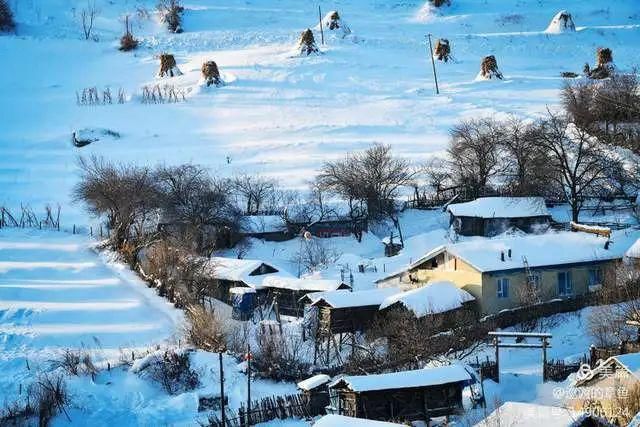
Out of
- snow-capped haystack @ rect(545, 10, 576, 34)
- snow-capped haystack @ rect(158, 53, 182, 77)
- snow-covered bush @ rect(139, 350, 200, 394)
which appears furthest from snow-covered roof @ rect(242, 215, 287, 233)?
snow-capped haystack @ rect(545, 10, 576, 34)

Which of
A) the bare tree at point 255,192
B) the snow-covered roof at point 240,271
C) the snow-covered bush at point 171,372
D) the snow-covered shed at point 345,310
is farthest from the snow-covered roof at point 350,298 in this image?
the bare tree at point 255,192

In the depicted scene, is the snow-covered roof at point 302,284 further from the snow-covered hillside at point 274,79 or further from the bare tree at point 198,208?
the snow-covered hillside at point 274,79

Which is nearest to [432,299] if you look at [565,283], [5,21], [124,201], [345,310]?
[345,310]

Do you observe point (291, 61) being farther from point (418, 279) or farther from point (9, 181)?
point (418, 279)

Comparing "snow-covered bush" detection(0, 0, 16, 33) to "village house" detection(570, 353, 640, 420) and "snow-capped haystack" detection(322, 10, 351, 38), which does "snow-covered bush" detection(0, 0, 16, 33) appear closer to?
"snow-capped haystack" detection(322, 10, 351, 38)

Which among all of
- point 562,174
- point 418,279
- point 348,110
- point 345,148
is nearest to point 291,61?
point 348,110
